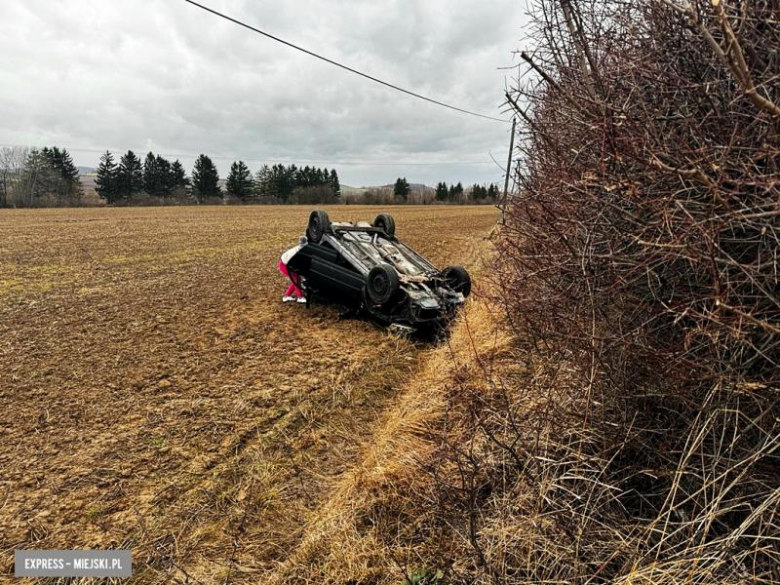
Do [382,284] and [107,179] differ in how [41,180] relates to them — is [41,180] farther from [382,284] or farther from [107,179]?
[382,284]

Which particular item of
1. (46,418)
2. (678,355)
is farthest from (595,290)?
(46,418)

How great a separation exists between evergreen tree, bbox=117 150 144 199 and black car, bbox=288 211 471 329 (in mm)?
65887

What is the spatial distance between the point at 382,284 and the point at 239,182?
66843 mm

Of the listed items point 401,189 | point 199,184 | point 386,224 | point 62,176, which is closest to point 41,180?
point 62,176

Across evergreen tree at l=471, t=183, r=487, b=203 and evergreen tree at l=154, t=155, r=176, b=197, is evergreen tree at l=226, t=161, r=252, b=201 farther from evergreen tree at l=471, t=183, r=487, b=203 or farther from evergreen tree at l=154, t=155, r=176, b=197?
evergreen tree at l=471, t=183, r=487, b=203

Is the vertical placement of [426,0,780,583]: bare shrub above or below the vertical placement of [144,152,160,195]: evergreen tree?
below

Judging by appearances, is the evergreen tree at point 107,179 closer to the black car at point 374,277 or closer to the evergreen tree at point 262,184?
the evergreen tree at point 262,184

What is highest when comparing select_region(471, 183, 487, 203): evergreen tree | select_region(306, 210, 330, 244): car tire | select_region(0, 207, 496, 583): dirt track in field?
select_region(471, 183, 487, 203): evergreen tree

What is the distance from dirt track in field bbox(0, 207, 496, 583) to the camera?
98.5 inches

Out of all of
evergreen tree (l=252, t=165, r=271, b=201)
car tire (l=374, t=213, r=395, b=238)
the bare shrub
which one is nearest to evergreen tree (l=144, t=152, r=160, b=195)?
evergreen tree (l=252, t=165, r=271, b=201)

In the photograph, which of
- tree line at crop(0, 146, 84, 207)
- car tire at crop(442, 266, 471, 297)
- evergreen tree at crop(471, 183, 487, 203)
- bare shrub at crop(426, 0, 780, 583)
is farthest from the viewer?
evergreen tree at crop(471, 183, 487, 203)

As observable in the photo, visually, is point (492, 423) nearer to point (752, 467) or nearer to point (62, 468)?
point (752, 467)

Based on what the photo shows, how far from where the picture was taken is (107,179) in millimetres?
60250

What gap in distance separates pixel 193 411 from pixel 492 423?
2716 millimetres
